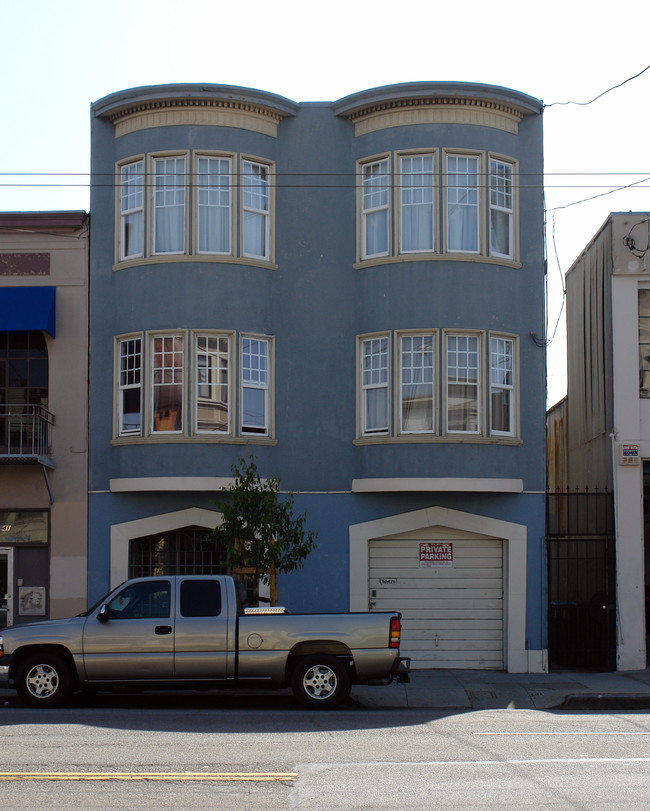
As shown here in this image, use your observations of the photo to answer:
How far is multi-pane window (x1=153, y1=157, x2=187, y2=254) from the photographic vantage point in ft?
60.2

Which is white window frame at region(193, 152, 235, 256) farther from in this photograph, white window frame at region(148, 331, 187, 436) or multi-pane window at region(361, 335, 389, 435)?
multi-pane window at region(361, 335, 389, 435)

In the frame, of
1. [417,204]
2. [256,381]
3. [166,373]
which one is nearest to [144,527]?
[166,373]

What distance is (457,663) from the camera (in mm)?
18109

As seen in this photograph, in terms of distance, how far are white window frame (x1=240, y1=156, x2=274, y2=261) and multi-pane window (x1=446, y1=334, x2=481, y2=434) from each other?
3757 millimetres

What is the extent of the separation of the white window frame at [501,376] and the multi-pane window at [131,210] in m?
6.55

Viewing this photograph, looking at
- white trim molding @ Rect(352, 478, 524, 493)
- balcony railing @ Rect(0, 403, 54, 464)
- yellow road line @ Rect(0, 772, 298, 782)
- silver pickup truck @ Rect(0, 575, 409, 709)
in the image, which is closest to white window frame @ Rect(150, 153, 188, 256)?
balcony railing @ Rect(0, 403, 54, 464)

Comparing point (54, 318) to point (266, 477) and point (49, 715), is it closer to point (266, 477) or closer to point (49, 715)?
point (266, 477)

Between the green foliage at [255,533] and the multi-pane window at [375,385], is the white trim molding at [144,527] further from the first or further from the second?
the multi-pane window at [375,385]

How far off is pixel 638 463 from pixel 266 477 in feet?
21.5

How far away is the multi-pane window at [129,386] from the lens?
18312mm

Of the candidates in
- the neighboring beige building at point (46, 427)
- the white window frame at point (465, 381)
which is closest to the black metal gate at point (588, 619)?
the white window frame at point (465, 381)

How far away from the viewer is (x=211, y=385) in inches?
712

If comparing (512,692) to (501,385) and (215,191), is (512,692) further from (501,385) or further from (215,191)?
(215,191)

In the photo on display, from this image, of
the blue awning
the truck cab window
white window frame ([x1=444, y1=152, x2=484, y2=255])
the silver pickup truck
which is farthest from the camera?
white window frame ([x1=444, y1=152, x2=484, y2=255])
